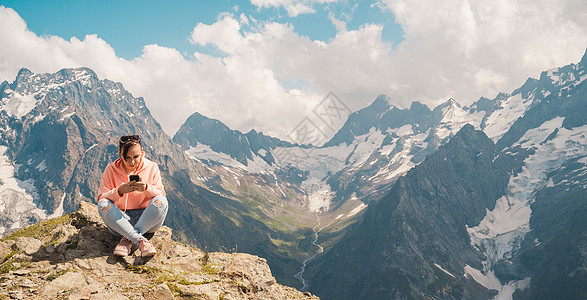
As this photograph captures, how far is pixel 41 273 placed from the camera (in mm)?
8844

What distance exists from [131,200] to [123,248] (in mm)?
1601

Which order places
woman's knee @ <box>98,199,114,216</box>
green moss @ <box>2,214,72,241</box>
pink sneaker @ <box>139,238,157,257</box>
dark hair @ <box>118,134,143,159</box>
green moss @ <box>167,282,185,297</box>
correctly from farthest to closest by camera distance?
green moss @ <box>2,214,72,241</box>
dark hair @ <box>118,134,143,159</box>
pink sneaker @ <box>139,238,157,257</box>
woman's knee @ <box>98,199,114,216</box>
green moss @ <box>167,282,185,297</box>

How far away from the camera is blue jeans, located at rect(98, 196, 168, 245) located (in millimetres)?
9539

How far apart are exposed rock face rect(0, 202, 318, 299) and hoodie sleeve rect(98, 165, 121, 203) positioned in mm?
1658

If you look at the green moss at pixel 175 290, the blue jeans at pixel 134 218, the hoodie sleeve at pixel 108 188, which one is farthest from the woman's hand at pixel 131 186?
the green moss at pixel 175 290

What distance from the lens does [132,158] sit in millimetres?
10258

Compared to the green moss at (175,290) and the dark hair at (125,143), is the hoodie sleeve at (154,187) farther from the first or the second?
the green moss at (175,290)

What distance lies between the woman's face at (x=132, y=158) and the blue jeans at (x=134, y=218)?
4.24 ft

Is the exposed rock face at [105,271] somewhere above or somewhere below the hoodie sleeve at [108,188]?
below

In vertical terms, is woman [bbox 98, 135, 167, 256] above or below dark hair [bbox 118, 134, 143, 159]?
below

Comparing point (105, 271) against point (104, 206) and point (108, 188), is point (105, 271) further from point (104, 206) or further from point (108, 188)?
point (108, 188)

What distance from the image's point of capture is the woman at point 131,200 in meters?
9.56

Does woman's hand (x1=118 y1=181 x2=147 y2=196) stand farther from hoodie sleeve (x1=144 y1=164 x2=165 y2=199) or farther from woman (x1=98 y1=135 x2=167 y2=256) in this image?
hoodie sleeve (x1=144 y1=164 x2=165 y2=199)

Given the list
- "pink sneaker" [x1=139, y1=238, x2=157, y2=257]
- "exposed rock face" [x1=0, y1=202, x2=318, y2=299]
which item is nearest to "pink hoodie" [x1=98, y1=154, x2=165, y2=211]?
"pink sneaker" [x1=139, y1=238, x2=157, y2=257]
